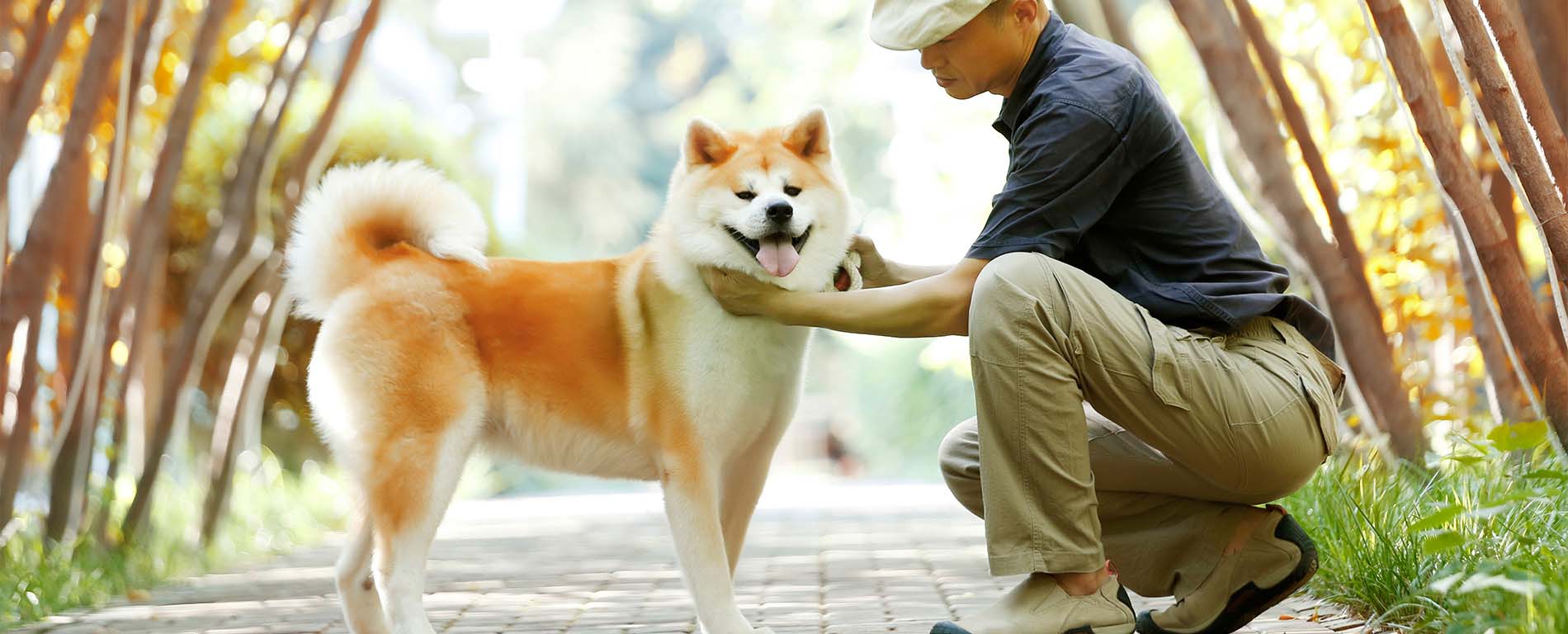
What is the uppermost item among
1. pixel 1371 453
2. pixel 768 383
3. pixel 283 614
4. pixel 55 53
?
pixel 55 53

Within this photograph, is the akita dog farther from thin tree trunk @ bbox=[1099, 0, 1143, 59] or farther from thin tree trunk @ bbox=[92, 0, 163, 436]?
thin tree trunk @ bbox=[1099, 0, 1143, 59]

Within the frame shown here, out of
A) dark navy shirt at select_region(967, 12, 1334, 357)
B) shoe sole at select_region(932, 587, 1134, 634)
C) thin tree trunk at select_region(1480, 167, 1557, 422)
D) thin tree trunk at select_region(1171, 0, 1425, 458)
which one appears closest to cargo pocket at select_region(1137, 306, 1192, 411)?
dark navy shirt at select_region(967, 12, 1334, 357)

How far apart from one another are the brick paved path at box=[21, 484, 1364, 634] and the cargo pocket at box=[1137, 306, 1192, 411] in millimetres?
743

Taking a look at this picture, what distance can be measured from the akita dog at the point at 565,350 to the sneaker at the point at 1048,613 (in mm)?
643

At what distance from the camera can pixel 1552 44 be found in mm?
3080

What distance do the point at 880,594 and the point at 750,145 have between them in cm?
133

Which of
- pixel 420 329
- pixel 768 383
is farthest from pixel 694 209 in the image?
pixel 420 329

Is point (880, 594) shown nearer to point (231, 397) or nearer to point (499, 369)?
point (499, 369)

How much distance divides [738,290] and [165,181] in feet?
8.60

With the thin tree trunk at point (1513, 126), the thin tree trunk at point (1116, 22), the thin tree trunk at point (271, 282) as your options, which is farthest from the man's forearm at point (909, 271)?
the thin tree trunk at point (271, 282)

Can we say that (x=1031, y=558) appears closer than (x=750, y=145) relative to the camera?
Yes

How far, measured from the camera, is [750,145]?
3.07 metres

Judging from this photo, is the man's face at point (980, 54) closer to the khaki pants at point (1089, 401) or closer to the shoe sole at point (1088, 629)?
the khaki pants at point (1089, 401)

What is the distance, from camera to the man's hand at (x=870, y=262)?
3.02m
